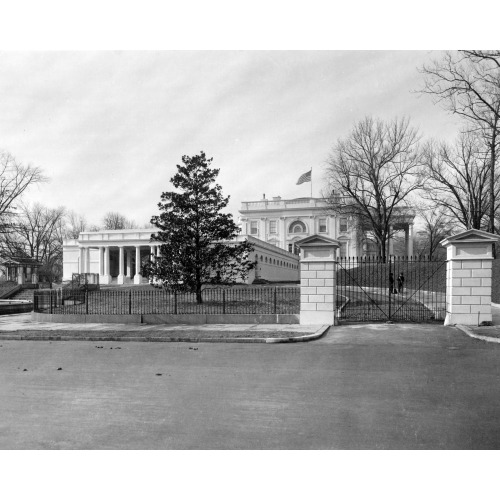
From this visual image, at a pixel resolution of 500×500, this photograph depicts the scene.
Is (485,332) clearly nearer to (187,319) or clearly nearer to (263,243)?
(187,319)

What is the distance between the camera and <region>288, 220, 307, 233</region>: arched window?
78125 millimetres

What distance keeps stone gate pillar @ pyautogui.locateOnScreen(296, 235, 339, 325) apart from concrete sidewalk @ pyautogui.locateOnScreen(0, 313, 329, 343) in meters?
0.73

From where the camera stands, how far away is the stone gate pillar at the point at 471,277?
582 inches

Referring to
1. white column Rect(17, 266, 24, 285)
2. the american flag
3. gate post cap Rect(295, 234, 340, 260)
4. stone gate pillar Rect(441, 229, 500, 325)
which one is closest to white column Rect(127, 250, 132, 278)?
white column Rect(17, 266, 24, 285)

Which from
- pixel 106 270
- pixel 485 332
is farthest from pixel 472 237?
pixel 106 270

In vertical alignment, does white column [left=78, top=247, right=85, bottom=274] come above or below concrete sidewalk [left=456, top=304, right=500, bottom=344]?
above

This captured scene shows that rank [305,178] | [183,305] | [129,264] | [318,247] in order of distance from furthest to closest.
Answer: [129,264] < [305,178] < [183,305] < [318,247]

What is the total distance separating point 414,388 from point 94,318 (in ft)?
46.4

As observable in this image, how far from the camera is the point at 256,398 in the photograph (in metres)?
6.34

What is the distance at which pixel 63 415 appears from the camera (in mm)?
5676

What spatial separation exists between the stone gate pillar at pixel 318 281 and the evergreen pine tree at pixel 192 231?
6.13 metres

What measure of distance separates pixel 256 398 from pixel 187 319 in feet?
36.3

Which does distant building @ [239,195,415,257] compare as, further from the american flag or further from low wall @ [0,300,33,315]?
low wall @ [0,300,33,315]

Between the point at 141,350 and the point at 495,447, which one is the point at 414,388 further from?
the point at 141,350
